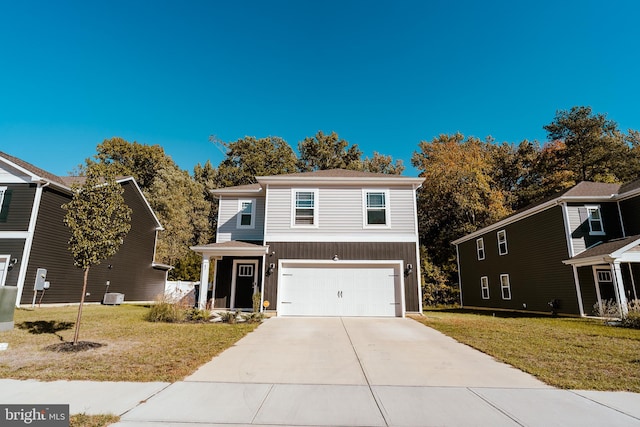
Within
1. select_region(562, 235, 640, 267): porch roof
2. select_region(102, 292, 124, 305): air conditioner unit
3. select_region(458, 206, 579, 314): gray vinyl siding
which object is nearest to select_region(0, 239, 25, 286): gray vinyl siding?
select_region(102, 292, 124, 305): air conditioner unit

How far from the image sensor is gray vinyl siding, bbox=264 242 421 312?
1248 centimetres

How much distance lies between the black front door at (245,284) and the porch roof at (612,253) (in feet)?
44.9

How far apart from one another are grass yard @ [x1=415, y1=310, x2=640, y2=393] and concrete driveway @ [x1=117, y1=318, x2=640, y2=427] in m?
0.42

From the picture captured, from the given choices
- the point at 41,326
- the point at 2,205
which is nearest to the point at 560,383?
the point at 41,326

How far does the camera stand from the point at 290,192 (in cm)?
1352

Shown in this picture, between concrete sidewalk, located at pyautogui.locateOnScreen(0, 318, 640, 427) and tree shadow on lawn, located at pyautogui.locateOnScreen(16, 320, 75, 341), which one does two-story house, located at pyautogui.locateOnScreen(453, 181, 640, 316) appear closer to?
concrete sidewalk, located at pyautogui.locateOnScreen(0, 318, 640, 427)

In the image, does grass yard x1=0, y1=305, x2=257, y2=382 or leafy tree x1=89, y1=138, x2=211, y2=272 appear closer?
grass yard x1=0, y1=305, x2=257, y2=382

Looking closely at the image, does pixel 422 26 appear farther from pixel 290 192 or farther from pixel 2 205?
pixel 2 205

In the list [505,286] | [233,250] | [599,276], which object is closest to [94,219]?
[233,250]

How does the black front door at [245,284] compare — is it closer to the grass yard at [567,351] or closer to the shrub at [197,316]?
the shrub at [197,316]

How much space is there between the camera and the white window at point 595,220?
564 inches

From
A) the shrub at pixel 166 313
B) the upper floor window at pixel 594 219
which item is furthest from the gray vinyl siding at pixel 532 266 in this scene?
the shrub at pixel 166 313

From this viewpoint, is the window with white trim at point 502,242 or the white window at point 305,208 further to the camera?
the window with white trim at point 502,242

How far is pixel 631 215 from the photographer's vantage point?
14.1 meters
